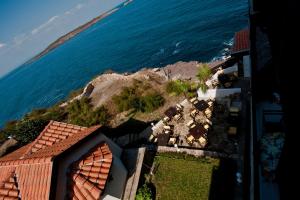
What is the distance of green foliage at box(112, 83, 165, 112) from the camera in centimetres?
3506

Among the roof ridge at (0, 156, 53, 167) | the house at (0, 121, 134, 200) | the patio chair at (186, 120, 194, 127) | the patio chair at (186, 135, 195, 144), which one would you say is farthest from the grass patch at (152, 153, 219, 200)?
the roof ridge at (0, 156, 53, 167)

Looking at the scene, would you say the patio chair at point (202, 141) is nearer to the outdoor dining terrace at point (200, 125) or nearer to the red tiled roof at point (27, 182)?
the outdoor dining terrace at point (200, 125)

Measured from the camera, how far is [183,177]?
21438 mm

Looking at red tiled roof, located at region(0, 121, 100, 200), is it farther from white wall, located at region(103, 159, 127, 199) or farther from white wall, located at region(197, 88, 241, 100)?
white wall, located at region(197, 88, 241, 100)

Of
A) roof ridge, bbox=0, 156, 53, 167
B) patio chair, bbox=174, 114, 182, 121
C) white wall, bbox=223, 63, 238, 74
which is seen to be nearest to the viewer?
roof ridge, bbox=0, 156, 53, 167

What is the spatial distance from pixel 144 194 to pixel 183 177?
3.59 m

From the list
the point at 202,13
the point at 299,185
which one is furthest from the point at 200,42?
the point at 299,185

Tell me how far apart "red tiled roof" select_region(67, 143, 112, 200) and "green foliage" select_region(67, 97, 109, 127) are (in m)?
19.2

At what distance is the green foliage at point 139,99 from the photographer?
35.1 metres

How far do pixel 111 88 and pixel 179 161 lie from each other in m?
30.4

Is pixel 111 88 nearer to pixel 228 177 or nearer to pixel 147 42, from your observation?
pixel 228 177

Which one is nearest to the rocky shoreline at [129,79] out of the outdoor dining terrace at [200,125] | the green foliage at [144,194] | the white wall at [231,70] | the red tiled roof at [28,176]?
the white wall at [231,70]

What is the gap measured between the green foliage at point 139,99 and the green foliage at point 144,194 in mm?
15040

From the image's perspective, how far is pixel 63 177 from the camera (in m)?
16.1
